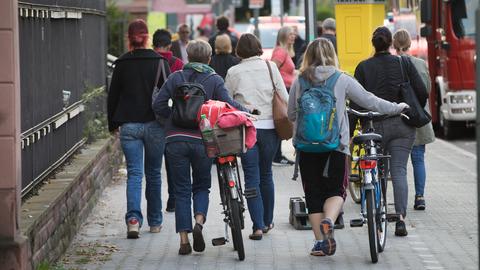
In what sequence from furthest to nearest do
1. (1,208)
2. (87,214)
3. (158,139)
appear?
1. (87,214)
2. (158,139)
3. (1,208)

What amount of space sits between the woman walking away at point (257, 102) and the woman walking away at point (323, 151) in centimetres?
100

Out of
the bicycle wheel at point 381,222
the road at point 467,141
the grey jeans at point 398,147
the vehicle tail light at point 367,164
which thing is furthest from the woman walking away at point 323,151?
the road at point 467,141

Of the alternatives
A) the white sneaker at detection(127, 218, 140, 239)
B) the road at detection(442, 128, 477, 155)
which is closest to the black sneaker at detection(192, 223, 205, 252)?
the white sneaker at detection(127, 218, 140, 239)

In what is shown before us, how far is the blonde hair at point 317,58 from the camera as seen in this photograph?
10.1m

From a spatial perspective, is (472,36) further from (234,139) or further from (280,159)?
(234,139)

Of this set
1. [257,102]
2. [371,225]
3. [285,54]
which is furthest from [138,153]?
[285,54]

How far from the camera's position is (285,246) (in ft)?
35.9

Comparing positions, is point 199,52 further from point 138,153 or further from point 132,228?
point 132,228

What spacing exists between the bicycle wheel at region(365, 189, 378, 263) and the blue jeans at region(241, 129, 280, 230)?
4.38 ft

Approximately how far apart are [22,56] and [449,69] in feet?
45.9

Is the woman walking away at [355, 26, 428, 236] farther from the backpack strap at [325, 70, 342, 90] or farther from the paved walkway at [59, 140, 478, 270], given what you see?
the backpack strap at [325, 70, 342, 90]

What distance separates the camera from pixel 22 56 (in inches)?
387

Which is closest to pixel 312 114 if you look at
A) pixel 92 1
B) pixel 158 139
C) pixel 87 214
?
pixel 158 139

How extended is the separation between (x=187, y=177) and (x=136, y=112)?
113 centimetres
